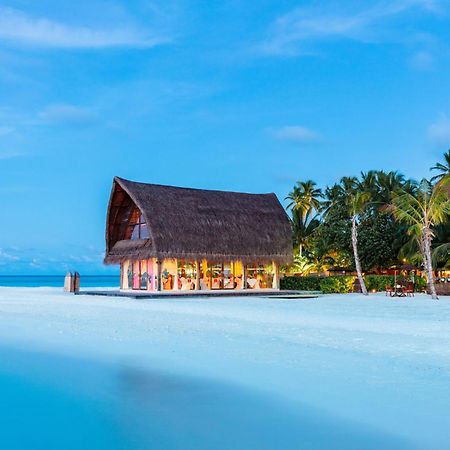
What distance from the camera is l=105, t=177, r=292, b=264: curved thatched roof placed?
28.1 metres

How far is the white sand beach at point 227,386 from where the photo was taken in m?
6.32

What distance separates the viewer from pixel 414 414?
673cm

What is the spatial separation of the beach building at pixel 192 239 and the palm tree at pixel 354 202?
11.7 feet

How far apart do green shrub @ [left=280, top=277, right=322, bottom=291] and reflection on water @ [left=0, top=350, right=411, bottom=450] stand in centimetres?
2338

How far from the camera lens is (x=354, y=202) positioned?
28906mm

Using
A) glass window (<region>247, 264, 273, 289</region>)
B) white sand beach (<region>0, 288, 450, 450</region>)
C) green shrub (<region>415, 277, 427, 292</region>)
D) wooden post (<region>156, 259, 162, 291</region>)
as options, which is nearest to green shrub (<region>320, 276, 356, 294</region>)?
glass window (<region>247, 264, 273, 289</region>)

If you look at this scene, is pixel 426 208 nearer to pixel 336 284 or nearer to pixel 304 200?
pixel 336 284

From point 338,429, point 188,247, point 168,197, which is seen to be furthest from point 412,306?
point 338,429

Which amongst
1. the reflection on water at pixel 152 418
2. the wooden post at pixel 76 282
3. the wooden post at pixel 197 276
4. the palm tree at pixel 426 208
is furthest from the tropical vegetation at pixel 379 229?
the reflection on water at pixel 152 418

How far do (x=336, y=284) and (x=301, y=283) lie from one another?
1.75m

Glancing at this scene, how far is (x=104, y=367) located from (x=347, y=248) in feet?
93.7

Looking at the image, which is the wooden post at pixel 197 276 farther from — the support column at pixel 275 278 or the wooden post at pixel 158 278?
the support column at pixel 275 278

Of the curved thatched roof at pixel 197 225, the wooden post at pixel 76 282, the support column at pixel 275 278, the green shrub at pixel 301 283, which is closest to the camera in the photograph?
the curved thatched roof at pixel 197 225

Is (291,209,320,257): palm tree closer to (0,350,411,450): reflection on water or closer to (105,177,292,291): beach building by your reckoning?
(105,177,292,291): beach building
